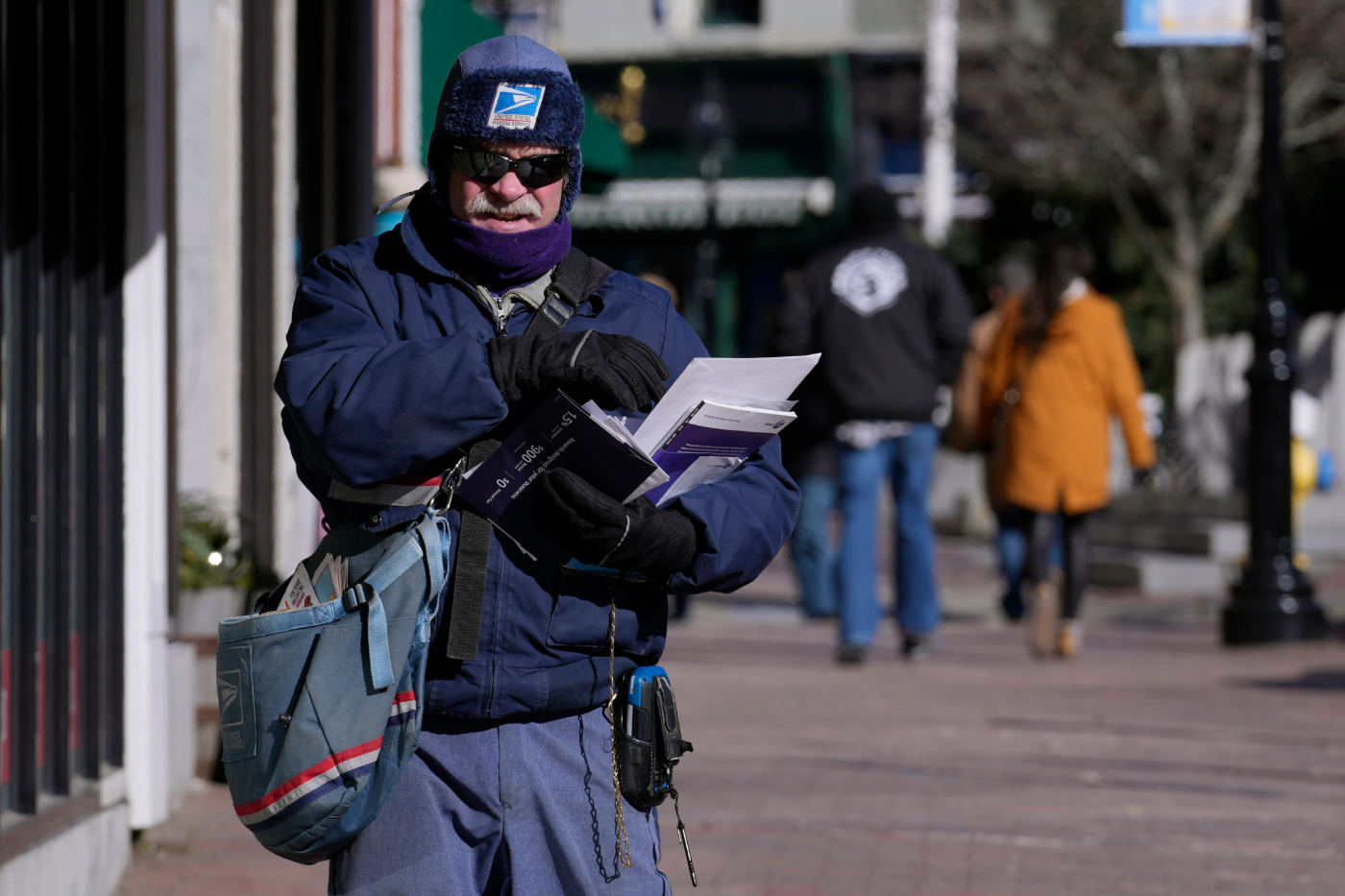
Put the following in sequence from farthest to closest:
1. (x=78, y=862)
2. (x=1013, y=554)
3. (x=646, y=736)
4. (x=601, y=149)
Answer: (x=601, y=149)
(x=1013, y=554)
(x=78, y=862)
(x=646, y=736)

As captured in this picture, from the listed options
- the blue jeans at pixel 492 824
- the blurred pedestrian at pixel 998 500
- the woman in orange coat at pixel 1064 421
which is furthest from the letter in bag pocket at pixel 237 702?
the blurred pedestrian at pixel 998 500

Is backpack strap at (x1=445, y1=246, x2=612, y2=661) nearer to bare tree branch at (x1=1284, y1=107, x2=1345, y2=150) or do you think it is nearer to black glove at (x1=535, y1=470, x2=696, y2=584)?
black glove at (x1=535, y1=470, x2=696, y2=584)

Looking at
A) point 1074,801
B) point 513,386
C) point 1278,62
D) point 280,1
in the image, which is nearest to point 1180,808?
point 1074,801

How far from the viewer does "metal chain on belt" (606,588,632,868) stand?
2.81 metres

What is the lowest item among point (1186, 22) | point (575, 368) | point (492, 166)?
point (575, 368)

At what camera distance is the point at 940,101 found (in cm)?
3000

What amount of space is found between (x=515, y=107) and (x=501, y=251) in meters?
0.21

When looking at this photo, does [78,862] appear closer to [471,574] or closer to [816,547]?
[471,574]

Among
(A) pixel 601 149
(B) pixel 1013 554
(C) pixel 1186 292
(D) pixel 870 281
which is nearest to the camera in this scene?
(D) pixel 870 281

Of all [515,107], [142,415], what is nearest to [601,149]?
[142,415]

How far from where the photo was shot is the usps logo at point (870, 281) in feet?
29.7

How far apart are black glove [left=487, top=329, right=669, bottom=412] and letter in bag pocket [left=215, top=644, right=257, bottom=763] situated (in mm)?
505

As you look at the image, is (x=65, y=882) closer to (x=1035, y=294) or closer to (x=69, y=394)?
(x=69, y=394)

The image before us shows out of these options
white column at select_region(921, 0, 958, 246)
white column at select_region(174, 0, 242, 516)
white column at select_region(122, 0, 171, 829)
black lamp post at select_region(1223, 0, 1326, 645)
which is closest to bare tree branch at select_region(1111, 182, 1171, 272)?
white column at select_region(921, 0, 958, 246)
